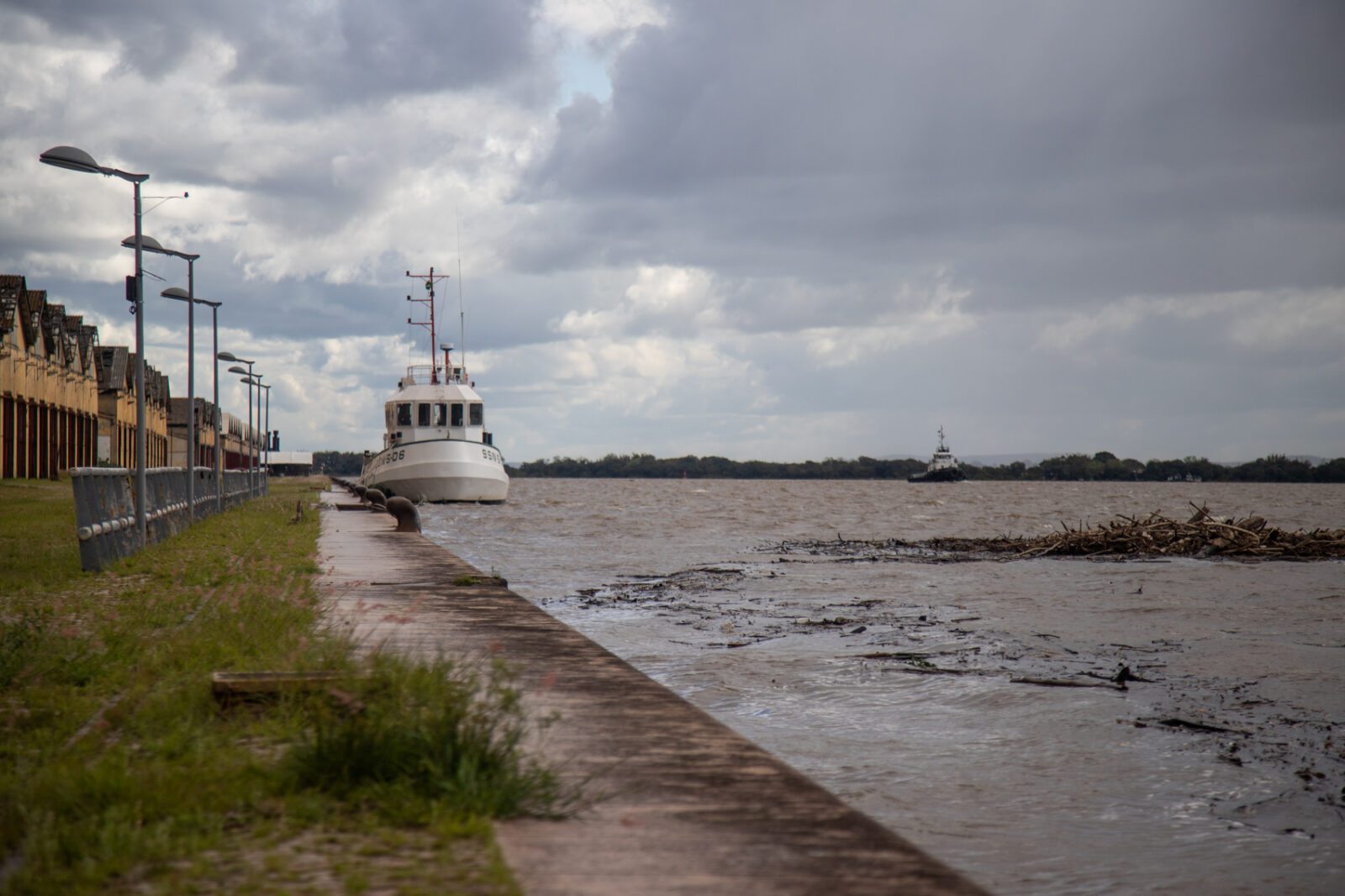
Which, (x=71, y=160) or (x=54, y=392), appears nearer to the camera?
(x=71, y=160)

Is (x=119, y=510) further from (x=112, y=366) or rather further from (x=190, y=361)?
(x=112, y=366)

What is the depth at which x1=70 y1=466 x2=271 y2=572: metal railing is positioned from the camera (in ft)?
→ 48.4

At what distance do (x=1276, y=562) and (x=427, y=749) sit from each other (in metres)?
24.1

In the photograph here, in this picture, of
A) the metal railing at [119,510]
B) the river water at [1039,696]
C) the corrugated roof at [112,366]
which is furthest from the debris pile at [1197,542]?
the corrugated roof at [112,366]

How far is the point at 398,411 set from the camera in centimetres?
5059

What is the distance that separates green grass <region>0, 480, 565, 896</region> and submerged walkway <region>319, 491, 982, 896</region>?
0.84 feet

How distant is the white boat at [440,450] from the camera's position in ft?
157

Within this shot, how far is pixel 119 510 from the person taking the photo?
1697cm

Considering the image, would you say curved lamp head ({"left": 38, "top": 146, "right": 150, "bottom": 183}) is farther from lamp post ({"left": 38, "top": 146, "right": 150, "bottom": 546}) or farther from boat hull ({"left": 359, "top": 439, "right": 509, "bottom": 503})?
boat hull ({"left": 359, "top": 439, "right": 509, "bottom": 503})

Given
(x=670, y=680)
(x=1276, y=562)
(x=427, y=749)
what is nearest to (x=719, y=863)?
(x=427, y=749)

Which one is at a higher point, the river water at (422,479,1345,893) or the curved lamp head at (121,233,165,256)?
the curved lamp head at (121,233,165,256)

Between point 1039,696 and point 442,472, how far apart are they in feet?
131

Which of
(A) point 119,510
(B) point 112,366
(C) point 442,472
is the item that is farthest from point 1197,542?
(B) point 112,366

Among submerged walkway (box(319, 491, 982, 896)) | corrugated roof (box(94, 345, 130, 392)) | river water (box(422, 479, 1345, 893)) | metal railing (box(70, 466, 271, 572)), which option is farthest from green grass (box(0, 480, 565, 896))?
corrugated roof (box(94, 345, 130, 392))
